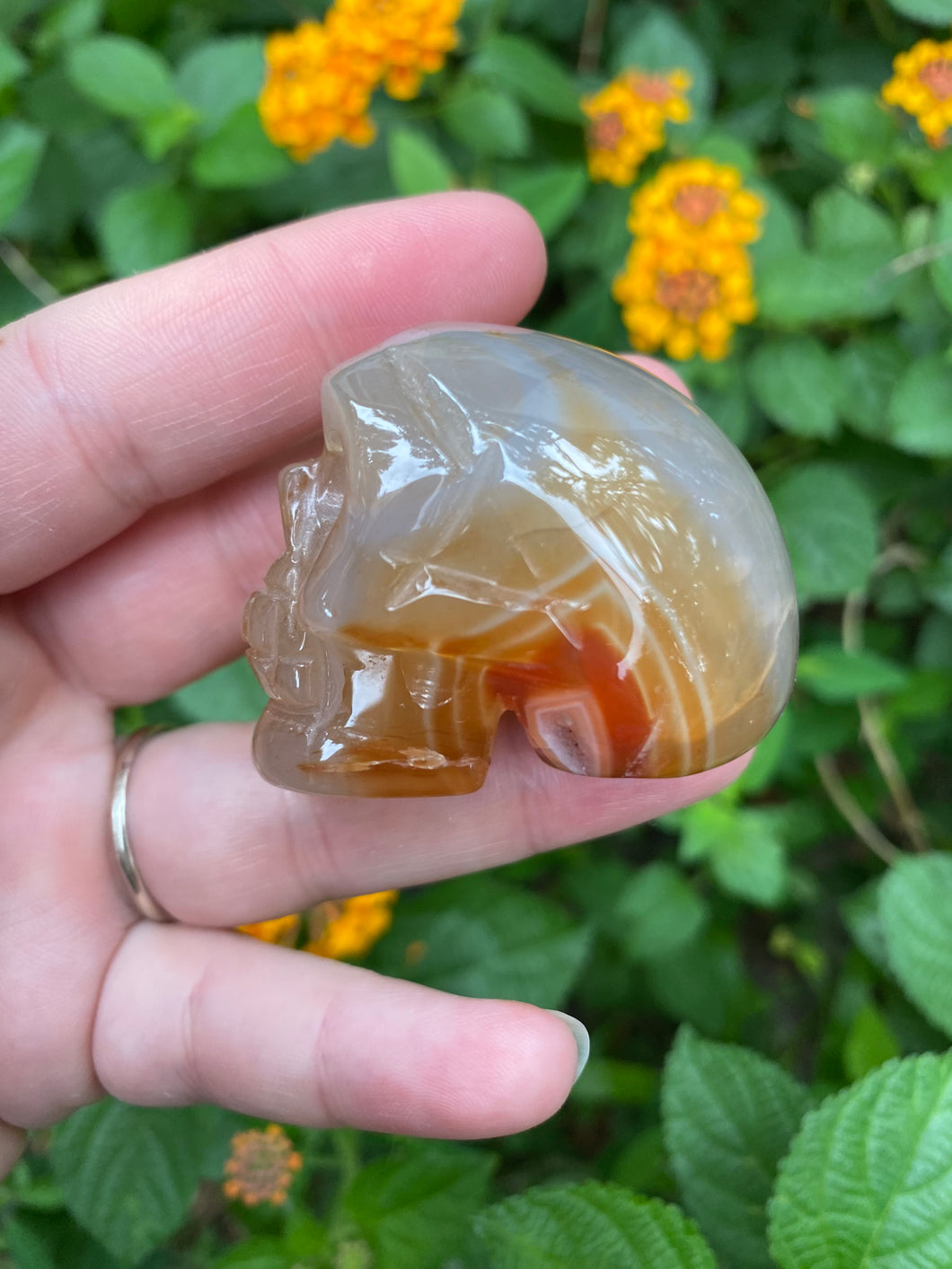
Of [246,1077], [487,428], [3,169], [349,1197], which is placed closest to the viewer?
[487,428]

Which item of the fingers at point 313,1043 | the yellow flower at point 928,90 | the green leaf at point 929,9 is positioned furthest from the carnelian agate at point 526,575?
the green leaf at point 929,9

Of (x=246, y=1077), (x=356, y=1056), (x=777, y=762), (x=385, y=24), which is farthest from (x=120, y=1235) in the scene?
(x=385, y=24)

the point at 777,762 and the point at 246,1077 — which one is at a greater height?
the point at 246,1077

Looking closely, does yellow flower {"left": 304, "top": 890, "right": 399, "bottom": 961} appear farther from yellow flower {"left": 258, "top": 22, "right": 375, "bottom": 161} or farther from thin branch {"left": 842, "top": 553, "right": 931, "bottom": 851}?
yellow flower {"left": 258, "top": 22, "right": 375, "bottom": 161}

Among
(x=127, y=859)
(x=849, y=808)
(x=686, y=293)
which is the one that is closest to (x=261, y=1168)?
(x=127, y=859)

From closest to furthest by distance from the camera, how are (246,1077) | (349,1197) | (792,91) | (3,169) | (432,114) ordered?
(246,1077) < (349,1197) < (3,169) < (432,114) < (792,91)

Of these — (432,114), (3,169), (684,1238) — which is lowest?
(684,1238)

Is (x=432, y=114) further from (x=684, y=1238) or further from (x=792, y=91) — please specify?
(x=684, y=1238)
